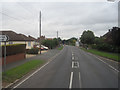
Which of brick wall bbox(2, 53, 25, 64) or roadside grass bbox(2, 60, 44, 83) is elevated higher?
brick wall bbox(2, 53, 25, 64)

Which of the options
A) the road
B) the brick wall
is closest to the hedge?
the brick wall

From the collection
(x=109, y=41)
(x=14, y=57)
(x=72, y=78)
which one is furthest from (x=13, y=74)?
(x=109, y=41)

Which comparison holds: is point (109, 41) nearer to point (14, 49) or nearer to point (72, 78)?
point (14, 49)

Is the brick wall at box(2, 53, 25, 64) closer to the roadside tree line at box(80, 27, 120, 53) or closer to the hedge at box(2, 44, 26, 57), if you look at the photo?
the hedge at box(2, 44, 26, 57)

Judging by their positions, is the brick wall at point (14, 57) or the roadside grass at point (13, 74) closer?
the roadside grass at point (13, 74)

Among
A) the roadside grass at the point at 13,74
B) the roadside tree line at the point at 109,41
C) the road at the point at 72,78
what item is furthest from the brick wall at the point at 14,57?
the roadside tree line at the point at 109,41

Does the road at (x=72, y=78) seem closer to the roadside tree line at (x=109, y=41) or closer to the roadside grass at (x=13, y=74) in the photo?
the roadside grass at (x=13, y=74)

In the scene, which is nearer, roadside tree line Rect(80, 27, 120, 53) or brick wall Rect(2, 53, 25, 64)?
brick wall Rect(2, 53, 25, 64)

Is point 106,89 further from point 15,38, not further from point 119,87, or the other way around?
point 15,38

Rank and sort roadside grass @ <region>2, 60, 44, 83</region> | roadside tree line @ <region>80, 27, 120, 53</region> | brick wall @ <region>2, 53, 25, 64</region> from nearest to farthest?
1. roadside grass @ <region>2, 60, 44, 83</region>
2. brick wall @ <region>2, 53, 25, 64</region>
3. roadside tree line @ <region>80, 27, 120, 53</region>

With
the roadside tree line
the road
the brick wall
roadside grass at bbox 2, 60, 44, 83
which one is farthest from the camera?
the roadside tree line

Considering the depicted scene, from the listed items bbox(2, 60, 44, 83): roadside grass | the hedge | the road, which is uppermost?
the hedge

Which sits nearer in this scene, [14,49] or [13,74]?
[13,74]

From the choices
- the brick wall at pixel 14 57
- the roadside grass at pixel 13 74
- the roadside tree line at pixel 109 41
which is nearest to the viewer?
the roadside grass at pixel 13 74
